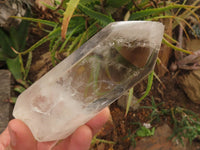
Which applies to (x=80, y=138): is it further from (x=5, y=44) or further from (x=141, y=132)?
(x=5, y=44)

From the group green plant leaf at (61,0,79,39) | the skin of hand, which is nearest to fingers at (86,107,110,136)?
the skin of hand

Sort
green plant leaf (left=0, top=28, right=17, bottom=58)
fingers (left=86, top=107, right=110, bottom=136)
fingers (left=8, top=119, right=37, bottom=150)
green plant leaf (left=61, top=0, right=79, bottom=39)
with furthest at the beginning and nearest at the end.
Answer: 1. green plant leaf (left=0, top=28, right=17, bottom=58)
2. fingers (left=86, top=107, right=110, bottom=136)
3. fingers (left=8, top=119, right=37, bottom=150)
4. green plant leaf (left=61, top=0, right=79, bottom=39)

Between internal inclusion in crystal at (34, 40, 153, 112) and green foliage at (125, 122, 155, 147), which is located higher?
internal inclusion in crystal at (34, 40, 153, 112)

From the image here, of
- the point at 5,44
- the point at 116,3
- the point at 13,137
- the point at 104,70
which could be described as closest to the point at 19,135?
the point at 13,137

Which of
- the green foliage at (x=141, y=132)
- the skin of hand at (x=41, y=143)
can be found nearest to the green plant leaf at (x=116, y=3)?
the skin of hand at (x=41, y=143)

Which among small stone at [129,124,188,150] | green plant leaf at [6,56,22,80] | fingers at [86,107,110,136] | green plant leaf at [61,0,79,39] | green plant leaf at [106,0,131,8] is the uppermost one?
green plant leaf at [61,0,79,39]

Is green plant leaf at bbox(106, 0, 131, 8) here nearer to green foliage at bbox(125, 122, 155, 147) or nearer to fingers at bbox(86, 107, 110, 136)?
fingers at bbox(86, 107, 110, 136)

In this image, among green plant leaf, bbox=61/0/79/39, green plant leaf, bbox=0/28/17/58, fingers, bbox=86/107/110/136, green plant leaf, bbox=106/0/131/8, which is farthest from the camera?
green plant leaf, bbox=0/28/17/58

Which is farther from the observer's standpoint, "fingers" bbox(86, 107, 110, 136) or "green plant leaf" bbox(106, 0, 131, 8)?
"green plant leaf" bbox(106, 0, 131, 8)

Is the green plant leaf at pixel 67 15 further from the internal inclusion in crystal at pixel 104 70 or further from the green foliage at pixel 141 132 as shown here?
the green foliage at pixel 141 132
